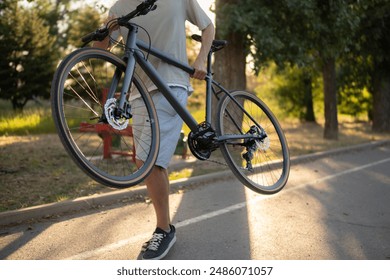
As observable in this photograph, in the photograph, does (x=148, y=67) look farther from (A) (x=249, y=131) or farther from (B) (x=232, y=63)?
(B) (x=232, y=63)

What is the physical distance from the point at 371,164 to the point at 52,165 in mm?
5833

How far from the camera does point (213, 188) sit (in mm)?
6250

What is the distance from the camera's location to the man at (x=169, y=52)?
326 centimetres

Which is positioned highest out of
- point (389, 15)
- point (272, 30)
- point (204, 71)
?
point (389, 15)

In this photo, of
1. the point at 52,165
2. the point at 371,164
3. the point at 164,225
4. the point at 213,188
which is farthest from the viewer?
the point at 371,164

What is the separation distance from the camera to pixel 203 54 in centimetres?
342

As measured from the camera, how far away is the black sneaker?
334 centimetres

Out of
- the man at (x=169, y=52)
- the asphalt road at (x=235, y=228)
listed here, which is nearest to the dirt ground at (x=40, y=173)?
the asphalt road at (x=235, y=228)

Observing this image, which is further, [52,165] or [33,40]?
[33,40]

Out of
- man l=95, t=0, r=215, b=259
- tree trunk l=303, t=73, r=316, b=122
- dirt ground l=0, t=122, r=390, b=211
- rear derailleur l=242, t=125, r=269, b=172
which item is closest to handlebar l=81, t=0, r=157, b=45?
man l=95, t=0, r=215, b=259

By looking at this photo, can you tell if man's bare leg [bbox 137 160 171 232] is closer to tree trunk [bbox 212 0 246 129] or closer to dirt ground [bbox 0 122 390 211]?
dirt ground [bbox 0 122 390 211]
